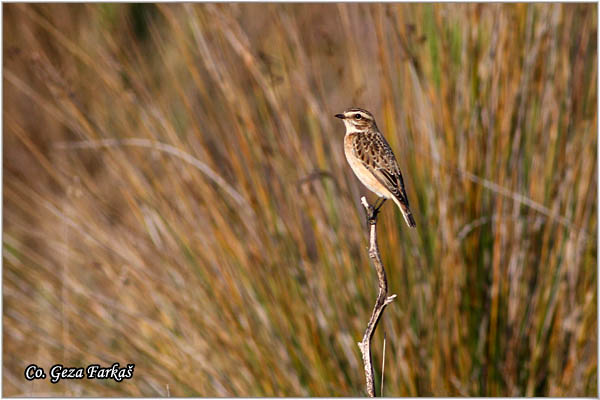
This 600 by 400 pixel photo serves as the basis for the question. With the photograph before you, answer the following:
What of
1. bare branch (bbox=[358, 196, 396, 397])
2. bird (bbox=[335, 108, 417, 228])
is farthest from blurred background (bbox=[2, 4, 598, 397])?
bare branch (bbox=[358, 196, 396, 397])

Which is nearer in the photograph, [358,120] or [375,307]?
Answer: [375,307]

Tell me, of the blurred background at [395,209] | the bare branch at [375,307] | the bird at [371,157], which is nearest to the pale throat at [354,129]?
the bird at [371,157]

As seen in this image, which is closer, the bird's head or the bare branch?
the bare branch

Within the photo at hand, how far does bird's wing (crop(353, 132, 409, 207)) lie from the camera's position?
1127 mm

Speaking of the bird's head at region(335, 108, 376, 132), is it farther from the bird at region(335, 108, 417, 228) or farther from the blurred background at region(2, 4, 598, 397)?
the blurred background at region(2, 4, 598, 397)

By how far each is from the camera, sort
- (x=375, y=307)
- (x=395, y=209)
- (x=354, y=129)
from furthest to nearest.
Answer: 1. (x=395, y=209)
2. (x=354, y=129)
3. (x=375, y=307)

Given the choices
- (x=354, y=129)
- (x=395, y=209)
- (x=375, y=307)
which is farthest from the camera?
(x=395, y=209)

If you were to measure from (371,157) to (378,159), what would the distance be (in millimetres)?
13

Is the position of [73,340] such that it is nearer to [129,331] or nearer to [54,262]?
[129,331]

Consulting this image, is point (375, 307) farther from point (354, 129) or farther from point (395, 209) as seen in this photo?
point (395, 209)

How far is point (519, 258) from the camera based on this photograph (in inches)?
77.8

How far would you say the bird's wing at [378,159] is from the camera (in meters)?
1.13

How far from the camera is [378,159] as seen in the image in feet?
3.75

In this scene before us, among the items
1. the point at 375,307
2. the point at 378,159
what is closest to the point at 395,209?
the point at 378,159
